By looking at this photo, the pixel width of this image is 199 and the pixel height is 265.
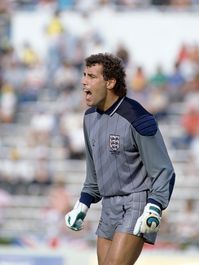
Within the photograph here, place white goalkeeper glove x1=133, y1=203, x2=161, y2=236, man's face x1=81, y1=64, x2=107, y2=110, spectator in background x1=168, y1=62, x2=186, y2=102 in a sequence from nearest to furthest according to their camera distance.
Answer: white goalkeeper glove x1=133, y1=203, x2=161, y2=236 → man's face x1=81, y1=64, x2=107, y2=110 → spectator in background x1=168, y1=62, x2=186, y2=102

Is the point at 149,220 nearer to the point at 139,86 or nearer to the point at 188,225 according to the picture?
the point at 188,225

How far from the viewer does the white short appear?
24.9 ft

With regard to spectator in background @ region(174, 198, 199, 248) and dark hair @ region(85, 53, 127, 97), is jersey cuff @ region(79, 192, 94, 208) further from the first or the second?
spectator in background @ region(174, 198, 199, 248)

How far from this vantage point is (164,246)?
13633mm

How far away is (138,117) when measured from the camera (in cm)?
758

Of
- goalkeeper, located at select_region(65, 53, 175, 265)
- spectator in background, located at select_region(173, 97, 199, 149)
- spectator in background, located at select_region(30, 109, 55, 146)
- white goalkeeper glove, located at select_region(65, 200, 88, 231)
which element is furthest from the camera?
spectator in background, located at select_region(30, 109, 55, 146)

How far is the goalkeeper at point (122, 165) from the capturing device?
747 centimetres

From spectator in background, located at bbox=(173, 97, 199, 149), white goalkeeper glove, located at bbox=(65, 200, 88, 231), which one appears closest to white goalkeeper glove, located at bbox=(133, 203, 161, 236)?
white goalkeeper glove, located at bbox=(65, 200, 88, 231)

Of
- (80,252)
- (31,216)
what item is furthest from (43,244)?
(31,216)

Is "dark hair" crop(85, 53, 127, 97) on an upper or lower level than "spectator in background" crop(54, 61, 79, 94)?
upper

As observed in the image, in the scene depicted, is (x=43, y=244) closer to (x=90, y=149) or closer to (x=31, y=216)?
(x=31, y=216)

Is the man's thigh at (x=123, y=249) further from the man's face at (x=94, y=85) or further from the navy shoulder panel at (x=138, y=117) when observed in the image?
the man's face at (x=94, y=85)

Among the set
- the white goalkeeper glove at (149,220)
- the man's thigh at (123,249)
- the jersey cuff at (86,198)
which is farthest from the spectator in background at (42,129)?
the white goalkeeper glove at (149,220)

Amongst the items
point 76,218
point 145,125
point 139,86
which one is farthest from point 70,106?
point 145,125
